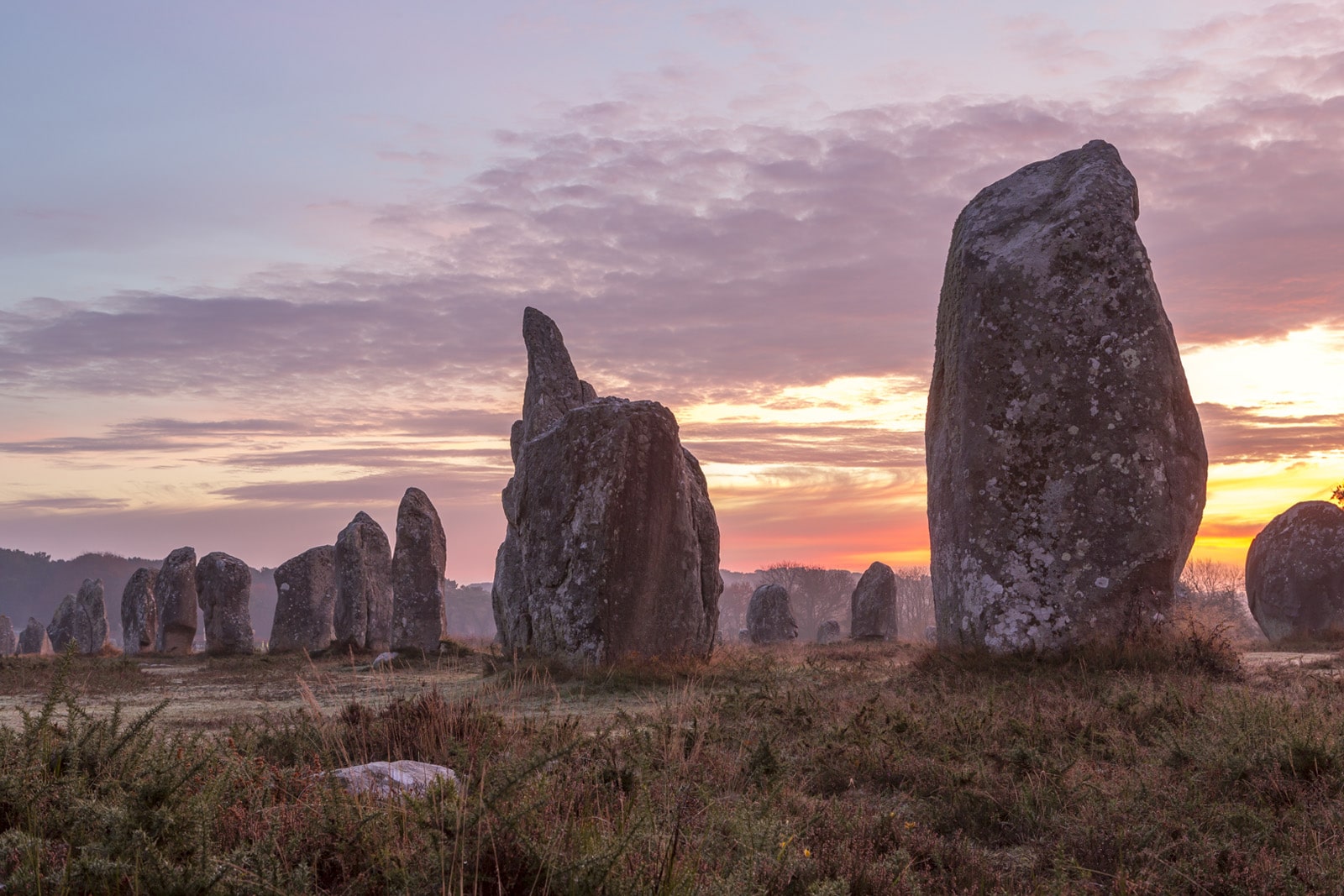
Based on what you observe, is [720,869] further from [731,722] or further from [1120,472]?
[1120,472]

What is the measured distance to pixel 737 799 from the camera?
5.61 meters

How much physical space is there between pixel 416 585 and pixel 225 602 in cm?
936

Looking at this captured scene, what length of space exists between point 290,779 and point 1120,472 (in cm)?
962

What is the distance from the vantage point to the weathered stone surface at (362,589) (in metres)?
29.4

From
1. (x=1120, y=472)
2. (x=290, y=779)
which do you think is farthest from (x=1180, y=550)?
(x=290, y=779)

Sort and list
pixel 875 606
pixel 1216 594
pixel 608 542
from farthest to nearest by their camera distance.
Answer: pixel 1216 594 → pixel 875 606 → pixel 608 542

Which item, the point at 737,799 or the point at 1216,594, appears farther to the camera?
the point at 1216,594

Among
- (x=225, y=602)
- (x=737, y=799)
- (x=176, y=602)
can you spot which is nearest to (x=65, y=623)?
(x=176, y=602)

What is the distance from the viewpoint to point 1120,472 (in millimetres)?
11445

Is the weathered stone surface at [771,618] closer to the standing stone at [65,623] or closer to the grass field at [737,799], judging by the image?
the grass field at [737,799]

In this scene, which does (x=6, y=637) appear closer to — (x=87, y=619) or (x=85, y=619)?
(x=85, y=619)

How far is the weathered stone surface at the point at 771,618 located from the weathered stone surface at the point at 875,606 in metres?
3.19

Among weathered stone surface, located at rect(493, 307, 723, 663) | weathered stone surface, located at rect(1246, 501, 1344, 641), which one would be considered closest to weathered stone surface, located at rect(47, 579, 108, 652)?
weathered stone surface, located at rect(493, 307, 723, 663)

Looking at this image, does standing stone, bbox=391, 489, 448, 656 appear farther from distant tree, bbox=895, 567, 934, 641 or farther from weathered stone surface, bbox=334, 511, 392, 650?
distant tree, bbox=895, 567, 934, 641
